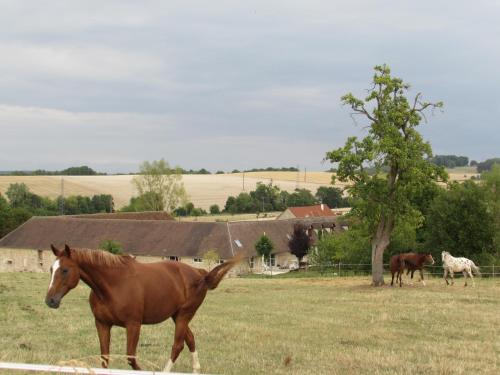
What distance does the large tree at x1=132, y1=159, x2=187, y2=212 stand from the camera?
11306 cm

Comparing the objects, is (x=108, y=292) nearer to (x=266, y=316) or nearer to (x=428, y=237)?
(x=266, y=316)

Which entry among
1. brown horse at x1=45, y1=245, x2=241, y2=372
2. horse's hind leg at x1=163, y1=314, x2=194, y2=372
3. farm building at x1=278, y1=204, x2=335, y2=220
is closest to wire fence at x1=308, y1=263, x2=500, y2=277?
horse's hind leg at x1=163, y1=314, x2=194, y2=372

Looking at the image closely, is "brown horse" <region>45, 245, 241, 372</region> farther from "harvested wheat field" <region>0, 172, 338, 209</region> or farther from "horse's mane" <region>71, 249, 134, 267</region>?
"harvested wheat field" <region>0, 172, 338, 209</region>

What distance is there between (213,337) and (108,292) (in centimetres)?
585

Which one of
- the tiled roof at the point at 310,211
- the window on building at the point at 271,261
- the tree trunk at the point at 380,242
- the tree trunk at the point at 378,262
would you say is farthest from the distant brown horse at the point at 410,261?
the tiled roof at the point at 310,211

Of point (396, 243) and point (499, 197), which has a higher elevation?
point (499, 197)

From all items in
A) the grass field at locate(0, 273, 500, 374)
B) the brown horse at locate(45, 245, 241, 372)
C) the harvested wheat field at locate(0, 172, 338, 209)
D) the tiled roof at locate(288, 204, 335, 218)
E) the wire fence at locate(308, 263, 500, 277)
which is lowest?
the wire fence at locate(308, 263, 500, 277)

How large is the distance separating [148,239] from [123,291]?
207ft

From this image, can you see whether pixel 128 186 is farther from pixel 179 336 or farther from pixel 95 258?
pixel 95 258

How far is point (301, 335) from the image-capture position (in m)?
14.7

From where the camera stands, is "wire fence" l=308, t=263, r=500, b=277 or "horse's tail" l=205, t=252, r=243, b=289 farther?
"wire fence" l=308, t=263, r=500, b=277

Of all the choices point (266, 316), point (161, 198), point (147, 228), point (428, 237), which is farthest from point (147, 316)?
point (161, 198)

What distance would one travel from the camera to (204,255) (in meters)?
61.8

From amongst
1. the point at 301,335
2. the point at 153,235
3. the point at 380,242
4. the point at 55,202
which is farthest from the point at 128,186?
the point at 301,335
